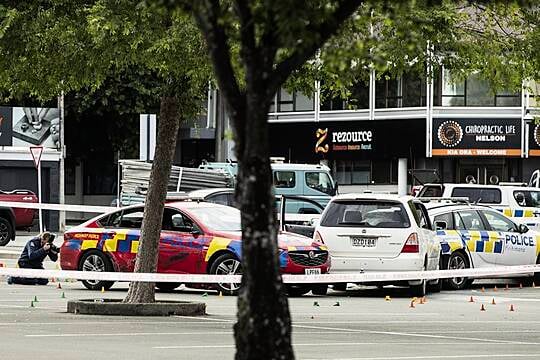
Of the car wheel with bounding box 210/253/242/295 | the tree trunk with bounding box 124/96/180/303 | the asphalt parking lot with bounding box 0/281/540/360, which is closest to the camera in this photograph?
the asphalt parking lot with bounding box 0/281/540/360

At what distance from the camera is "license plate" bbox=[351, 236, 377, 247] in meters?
23.0

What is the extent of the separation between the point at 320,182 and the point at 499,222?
14.7 meters

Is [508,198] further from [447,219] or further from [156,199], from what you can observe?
[156,199]

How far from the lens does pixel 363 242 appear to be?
909 inches

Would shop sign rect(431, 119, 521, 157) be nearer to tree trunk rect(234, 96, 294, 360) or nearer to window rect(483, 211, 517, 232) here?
window rect(483, 211, 517, 232)

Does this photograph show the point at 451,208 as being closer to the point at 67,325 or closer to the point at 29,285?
the point at 29,285

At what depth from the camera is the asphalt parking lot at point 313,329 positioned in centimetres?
1392

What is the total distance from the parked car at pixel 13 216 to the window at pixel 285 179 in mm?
7003

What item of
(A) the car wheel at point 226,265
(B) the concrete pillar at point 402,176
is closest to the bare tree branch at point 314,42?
(A) the car wheel at point 226,265

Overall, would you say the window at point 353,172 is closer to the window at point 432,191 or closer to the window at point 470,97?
the window at point 470,97

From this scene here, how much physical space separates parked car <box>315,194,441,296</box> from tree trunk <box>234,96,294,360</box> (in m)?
15.2

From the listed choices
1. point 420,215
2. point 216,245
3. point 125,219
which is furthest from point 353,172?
point 216,245

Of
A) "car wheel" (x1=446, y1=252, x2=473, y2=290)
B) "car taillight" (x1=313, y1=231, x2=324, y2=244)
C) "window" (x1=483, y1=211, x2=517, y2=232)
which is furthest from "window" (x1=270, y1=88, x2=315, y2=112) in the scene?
"car taillight" (x1=313, y1=231, x2=324, y2=244)

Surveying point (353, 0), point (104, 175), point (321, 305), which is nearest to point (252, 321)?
point (353, 0)
